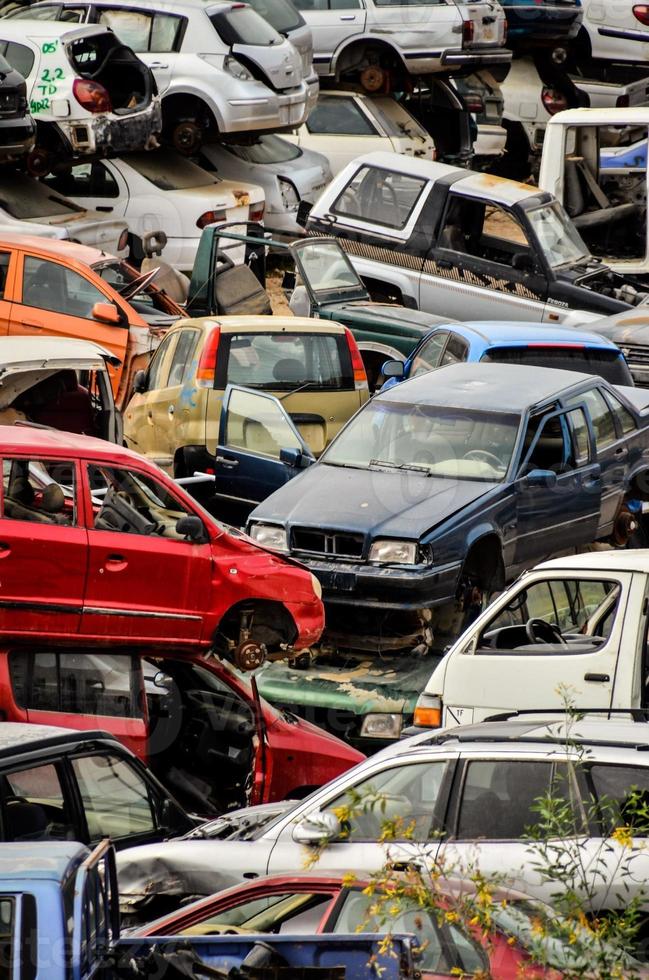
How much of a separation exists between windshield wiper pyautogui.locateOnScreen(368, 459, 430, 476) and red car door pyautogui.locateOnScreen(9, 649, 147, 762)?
11.3 feet

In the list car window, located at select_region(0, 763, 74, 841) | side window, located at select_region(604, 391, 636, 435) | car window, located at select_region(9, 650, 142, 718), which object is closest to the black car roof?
side window, located at select_region(604, 391, 636, 435)

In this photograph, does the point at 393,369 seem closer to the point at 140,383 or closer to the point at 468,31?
the point at 140,383

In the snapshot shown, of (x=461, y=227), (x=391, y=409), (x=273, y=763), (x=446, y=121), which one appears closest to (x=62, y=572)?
(x=273, y=763)

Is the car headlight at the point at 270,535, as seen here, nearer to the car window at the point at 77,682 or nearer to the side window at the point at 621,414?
the car window at the point at 77,682

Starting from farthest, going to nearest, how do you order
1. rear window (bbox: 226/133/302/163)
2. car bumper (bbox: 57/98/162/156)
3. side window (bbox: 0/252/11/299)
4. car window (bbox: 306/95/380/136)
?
car window (bbox: 306/95/380/136) < rear window (bbox: 226/133/302/163) < car bumper (bbox: 57/98/162/156) < side window (bbox: 0/252/11/299)

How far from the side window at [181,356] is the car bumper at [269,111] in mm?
6549

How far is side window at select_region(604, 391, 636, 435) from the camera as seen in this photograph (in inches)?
523

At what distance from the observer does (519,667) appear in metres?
9.27

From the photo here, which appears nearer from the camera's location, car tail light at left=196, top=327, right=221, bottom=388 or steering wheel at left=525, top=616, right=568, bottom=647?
steering wheel at left=525, top=616, right=568, bottom=647

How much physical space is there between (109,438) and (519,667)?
4.98 meters

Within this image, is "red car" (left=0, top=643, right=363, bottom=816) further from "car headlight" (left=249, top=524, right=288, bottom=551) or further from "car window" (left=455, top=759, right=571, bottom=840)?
"car window" (left=455, top=759, right=571, bottom=840)

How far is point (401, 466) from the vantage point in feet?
39.3

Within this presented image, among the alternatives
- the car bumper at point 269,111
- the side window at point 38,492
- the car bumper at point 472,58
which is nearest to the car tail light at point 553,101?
the car bumper at point 472,58

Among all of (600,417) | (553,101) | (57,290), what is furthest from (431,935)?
(553,101)
